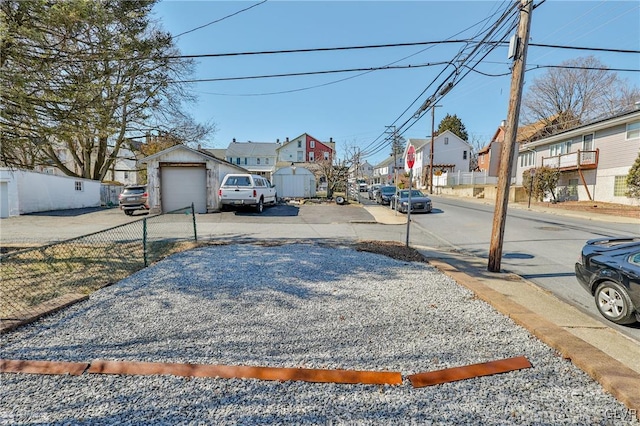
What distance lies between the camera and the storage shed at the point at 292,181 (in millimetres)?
27078

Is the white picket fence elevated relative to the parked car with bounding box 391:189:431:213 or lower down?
elevated

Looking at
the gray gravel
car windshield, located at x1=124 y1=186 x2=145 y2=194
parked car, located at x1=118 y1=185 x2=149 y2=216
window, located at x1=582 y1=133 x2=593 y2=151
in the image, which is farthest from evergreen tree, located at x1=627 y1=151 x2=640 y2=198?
car windshield, located at x1=124 y1=186 x2=145 y2=194

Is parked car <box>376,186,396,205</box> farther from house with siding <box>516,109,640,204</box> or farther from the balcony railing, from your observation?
the balcony railing

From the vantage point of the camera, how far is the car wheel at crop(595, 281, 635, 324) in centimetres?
411

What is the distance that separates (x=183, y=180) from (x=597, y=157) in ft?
86.6

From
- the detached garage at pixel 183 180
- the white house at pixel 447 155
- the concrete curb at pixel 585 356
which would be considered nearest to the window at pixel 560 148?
the detached garage at pixel 183 180

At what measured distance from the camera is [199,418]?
6.88 ft

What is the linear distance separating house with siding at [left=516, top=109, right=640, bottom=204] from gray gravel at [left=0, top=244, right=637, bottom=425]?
20.2 metres

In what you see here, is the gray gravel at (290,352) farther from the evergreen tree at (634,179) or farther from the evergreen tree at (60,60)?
the evergreen tree at (634,179)

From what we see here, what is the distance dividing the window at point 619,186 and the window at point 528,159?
9184 millimetres

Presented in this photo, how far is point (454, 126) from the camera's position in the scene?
Answer: 62938mm

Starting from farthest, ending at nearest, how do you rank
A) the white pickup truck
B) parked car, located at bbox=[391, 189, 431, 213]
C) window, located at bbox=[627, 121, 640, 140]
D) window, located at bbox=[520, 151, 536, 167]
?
window, located at bbox=[520, 151, 536, 167] → window, located at bbox=[627, 121, 640, 140] → parked car, located at bbox=[391, 189, 431, 213] → the white pickup truck

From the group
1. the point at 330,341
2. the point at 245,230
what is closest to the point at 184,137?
the point at 245,230

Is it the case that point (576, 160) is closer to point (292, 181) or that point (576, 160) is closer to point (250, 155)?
point (292, 181)
